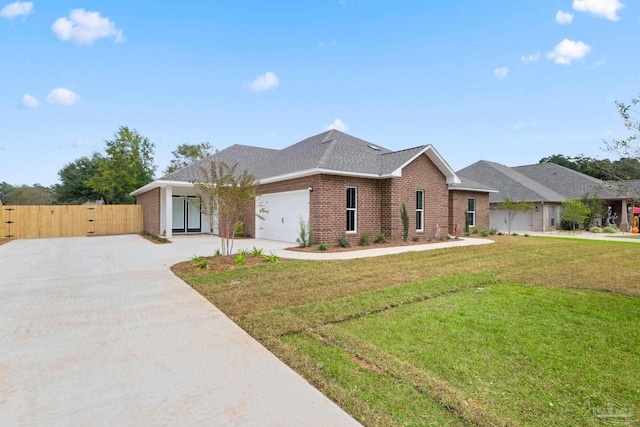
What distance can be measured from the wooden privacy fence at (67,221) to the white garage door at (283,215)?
33.5ft

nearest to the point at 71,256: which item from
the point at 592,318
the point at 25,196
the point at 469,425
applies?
the point at 469,425

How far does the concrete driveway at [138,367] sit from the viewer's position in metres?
2.58

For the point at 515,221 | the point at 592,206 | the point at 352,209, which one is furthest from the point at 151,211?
the point at 592,206

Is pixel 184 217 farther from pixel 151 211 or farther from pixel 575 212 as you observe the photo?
pixel 575 212

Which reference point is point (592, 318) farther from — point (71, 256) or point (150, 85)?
point (150, 85)

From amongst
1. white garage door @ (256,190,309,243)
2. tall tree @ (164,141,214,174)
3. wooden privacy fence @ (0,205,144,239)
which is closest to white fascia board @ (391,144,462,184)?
white garage door @ (256,190,309,243)

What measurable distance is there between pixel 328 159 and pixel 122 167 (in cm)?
2434

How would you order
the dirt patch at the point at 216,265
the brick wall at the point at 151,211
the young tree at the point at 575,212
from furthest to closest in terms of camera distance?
the young tree at the point at 575,212, the brick wall at the point at 151,211, the dirt patch at the point at 216,265

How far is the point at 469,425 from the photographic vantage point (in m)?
2.45

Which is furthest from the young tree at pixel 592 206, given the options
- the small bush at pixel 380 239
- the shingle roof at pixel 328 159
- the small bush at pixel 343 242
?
the small bush at pixel 343 242

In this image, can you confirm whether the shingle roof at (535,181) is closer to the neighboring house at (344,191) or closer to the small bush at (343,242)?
the neighboring house at (344,191)

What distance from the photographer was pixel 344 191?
13.7 metres

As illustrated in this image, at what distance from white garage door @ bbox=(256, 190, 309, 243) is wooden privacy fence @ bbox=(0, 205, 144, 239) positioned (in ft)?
33.5

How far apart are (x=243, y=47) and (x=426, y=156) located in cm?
1000
